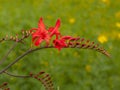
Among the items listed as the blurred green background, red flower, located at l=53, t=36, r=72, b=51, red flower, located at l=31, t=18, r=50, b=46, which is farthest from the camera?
the blurred green background

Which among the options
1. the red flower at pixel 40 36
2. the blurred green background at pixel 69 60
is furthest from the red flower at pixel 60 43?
the blurred green background at pixel 69 60

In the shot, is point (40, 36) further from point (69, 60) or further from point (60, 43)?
point (69, 60)

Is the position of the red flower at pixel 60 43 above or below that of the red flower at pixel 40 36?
below

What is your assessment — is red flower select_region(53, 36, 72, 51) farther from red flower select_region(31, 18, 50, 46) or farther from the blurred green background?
the blurred green background

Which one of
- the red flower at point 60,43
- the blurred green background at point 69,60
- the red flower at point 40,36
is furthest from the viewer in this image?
the blurred green background at point 69,60

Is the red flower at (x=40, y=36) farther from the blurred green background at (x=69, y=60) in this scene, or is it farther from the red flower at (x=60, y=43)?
the blurred green background at (x=69, y=60)

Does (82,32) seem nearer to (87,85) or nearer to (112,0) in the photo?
(87,85)

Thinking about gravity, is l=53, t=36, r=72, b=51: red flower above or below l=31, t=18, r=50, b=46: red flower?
below

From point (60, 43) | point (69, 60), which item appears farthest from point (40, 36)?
point (69, 60)

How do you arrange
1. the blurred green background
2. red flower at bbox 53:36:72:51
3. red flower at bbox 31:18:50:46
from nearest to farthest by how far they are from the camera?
1. red flower at bbox 53:36:72:51
2. red flower at bbox 31:18:50:46
3. the blurred green background

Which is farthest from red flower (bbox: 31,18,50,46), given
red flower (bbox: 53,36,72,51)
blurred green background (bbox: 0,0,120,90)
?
blurred green background (bbox: 0,0,120,90)

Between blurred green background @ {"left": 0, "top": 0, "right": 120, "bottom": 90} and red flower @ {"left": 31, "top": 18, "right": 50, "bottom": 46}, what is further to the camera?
blurred green background @ {"left": 0, "top": 0, "right": 120, "bottom": 90}

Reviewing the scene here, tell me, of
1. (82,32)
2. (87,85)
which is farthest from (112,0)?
(87,85)
